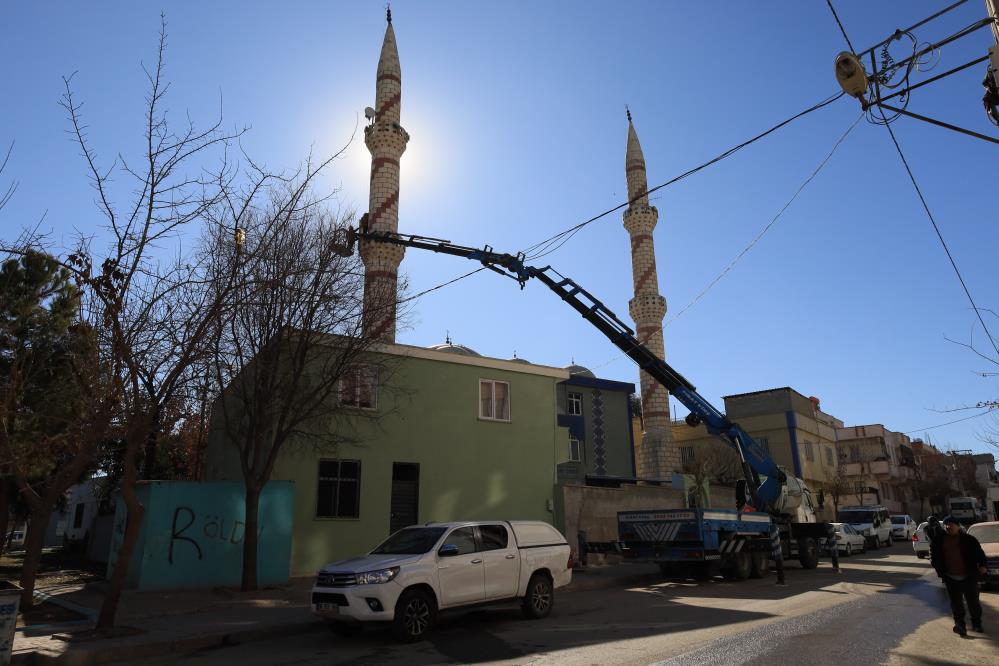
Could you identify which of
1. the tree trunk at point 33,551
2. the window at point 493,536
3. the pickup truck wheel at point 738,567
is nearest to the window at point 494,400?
the pickup truck wheel at point 738,567

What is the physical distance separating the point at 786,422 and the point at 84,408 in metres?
45.0

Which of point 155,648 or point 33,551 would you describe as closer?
point 155,648

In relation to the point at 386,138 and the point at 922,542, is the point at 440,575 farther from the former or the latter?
the point at 386,138

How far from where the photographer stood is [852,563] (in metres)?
22.3

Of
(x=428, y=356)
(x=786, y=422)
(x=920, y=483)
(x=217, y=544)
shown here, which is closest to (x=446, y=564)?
(x=217, y=544)

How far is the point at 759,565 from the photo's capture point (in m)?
17.5

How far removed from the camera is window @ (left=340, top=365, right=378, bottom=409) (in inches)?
673

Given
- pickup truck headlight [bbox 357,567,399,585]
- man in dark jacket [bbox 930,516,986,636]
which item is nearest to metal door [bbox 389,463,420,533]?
pickup truck headlight [bbox 357,567,399,585]

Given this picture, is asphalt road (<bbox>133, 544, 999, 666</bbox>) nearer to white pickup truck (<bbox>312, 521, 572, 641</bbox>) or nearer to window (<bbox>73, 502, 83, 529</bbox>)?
white pickup truck (<bbox>312, 521, 572, 641</bbox>)

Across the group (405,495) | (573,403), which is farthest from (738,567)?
(573,403)

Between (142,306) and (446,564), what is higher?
(142,306)

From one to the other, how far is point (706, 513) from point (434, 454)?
301 inches

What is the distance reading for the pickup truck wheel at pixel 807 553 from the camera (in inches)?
795

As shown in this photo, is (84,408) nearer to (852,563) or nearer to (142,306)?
(142,306)
